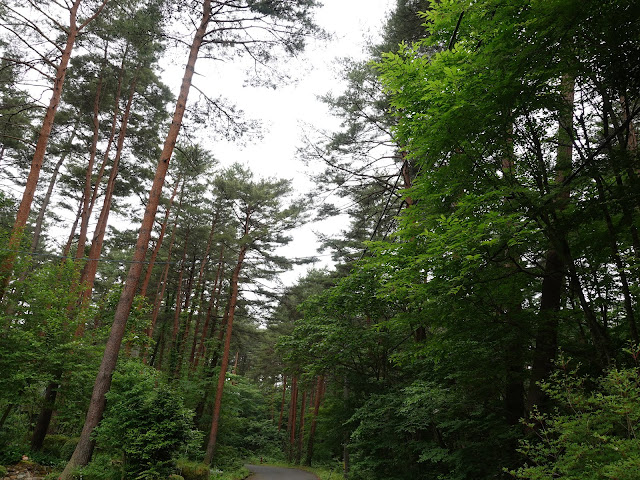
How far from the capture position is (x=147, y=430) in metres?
6.61

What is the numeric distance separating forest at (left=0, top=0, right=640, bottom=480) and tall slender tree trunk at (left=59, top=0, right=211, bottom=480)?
0.14 feet

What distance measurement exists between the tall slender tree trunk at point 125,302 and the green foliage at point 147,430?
1.08ft

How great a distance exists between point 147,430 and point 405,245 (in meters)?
5.76

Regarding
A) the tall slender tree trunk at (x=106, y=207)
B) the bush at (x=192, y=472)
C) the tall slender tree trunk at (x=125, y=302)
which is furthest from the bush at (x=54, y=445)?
the tall slender tree trunk at (x=106, y=207)

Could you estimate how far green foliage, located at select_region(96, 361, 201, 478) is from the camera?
6.55m

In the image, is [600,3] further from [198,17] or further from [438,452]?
[198,17]

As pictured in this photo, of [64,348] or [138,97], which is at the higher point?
[138,97]

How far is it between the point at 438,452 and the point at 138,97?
53.6 ft

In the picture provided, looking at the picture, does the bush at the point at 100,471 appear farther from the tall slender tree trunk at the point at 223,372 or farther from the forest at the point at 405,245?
the tall slender tree trunk at the point at 223,372

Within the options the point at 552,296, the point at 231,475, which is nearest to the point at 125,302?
the point at 552,296

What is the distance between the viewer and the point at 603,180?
4012 millimetres

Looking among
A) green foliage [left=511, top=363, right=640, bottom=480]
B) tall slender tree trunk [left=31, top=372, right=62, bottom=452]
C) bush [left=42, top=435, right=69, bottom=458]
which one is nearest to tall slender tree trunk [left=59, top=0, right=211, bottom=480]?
tall slender tree trunk [left=31, top=372, right=62, bottom=452]

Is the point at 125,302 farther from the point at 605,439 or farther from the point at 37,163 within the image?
the point at 605,439

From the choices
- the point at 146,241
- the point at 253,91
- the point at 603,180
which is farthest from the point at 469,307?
the point at 253,91
